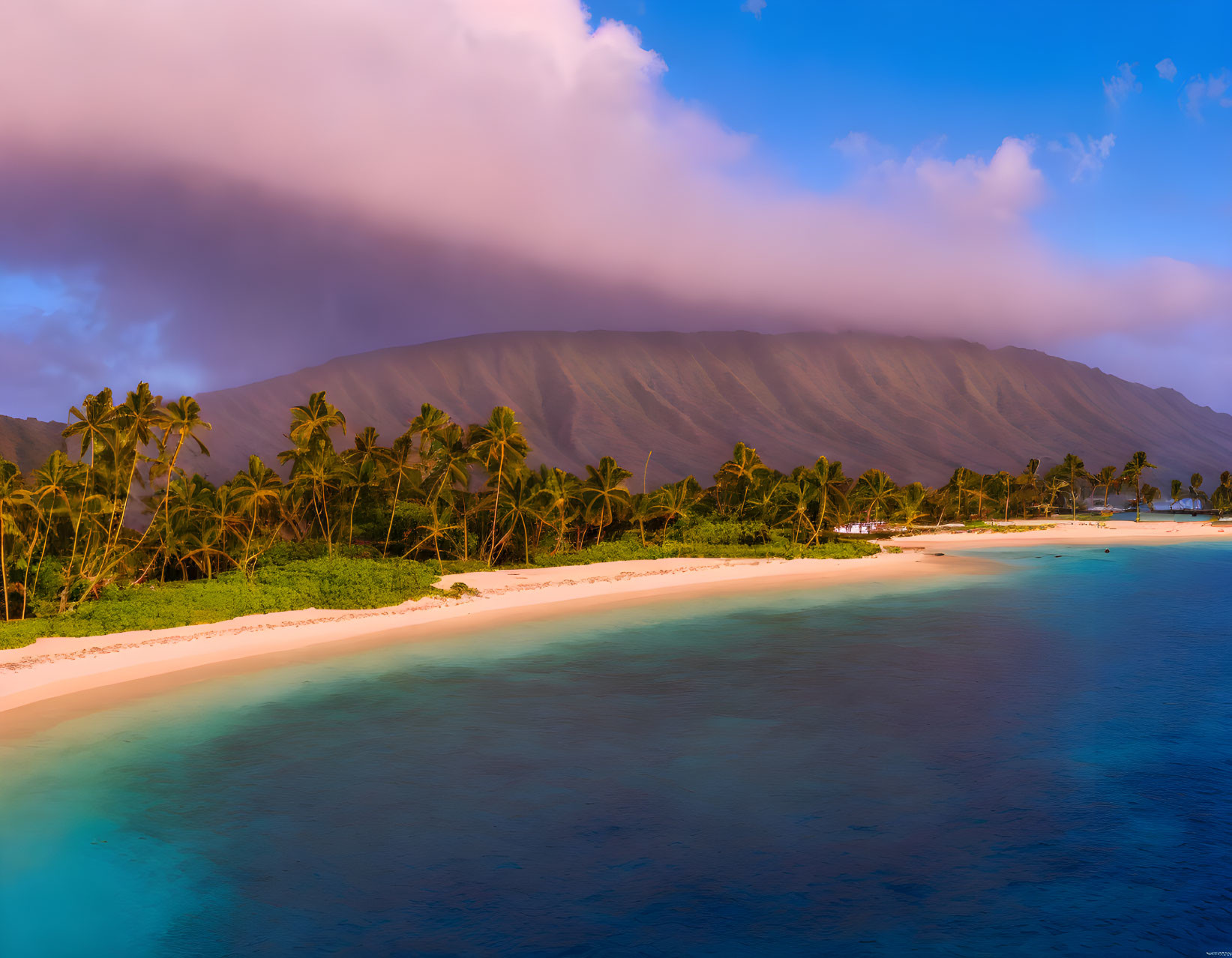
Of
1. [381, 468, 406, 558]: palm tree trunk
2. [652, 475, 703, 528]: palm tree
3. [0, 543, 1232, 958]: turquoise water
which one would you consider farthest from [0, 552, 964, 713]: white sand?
[652, 475, 703, 528]: palm tree

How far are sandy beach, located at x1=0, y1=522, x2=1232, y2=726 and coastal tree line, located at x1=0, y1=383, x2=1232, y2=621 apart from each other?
3.65 metres

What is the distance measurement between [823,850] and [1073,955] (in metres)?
3.41

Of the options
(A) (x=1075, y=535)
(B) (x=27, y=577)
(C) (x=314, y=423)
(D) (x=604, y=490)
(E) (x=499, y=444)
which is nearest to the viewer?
(B) (x=27, y=577)

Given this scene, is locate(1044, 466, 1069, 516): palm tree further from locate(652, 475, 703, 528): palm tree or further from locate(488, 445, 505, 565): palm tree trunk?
locate(488, 445, 505, 565): palm tree trunk

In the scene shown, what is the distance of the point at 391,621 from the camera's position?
30359 millimetres

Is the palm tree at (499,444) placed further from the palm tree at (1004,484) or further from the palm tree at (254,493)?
the palm tree at (1004,484)

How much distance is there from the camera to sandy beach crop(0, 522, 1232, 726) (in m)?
20.8

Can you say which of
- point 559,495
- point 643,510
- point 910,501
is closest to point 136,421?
point 559,495

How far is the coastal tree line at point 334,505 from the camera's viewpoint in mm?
26766

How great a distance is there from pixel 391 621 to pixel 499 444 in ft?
39.5

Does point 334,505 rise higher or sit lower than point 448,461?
lower

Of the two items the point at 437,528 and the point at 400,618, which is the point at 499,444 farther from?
the point at 400,618

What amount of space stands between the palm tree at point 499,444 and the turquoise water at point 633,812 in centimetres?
1608

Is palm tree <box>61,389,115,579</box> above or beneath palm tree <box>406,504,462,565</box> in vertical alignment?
above
